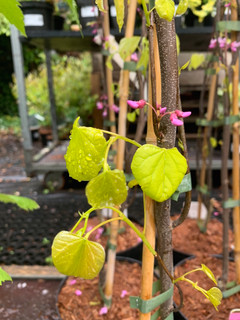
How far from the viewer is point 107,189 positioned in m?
0.41

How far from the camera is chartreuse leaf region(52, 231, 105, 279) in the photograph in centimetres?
37

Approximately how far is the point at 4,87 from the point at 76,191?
226 centimetres

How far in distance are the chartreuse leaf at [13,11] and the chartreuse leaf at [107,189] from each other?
0.23m

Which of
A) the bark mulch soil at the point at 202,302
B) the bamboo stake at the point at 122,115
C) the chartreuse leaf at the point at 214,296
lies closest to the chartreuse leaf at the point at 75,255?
the chartreuse leaf at the point at 214,296

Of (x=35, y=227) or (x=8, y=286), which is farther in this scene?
(x=35, y=227)

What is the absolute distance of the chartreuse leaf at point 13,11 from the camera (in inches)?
16.1

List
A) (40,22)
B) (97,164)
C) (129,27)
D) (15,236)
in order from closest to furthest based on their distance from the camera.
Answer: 1. (97,164)
2. (129,27)
3. (15,236)
4. (40,22)

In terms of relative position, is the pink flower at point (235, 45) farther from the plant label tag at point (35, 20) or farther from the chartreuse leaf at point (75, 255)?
the plant label tag at point (35, 20)

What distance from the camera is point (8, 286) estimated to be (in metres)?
1.25

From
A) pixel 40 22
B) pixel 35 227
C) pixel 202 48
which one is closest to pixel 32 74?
pixel 40 22

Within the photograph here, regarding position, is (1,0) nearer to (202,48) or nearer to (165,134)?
(165,134)

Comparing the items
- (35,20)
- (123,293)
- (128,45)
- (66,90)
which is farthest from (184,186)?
(66,90)

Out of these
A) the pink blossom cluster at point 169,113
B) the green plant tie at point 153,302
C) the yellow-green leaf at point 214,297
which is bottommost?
the green plant tie at point 153,302

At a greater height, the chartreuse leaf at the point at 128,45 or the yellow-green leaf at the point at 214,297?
the chartreuse leaf at the point at 128,45
